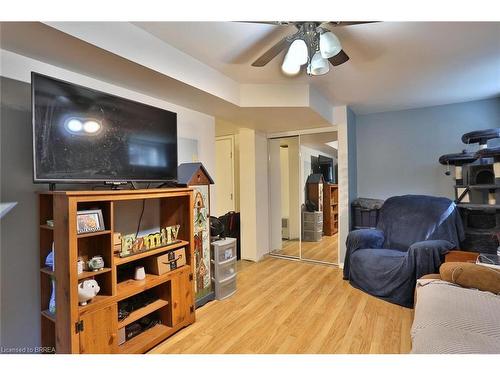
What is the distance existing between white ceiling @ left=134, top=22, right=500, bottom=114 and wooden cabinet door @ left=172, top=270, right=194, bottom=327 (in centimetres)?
167

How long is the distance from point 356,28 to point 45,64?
191 centimetres

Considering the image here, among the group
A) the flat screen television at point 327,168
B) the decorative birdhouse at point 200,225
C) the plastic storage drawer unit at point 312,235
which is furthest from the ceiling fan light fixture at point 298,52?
the plastic storage drawer unit at point 312,235

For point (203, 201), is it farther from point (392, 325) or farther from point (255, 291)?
point (392, 325)

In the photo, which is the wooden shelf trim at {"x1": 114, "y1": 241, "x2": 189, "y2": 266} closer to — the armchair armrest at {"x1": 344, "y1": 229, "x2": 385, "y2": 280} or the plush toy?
the plush toy

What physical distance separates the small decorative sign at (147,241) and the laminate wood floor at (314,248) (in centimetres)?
218

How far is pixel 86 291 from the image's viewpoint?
1.37 meters

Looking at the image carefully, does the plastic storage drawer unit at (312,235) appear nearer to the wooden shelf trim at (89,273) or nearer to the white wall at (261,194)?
the white wall at (261,194)

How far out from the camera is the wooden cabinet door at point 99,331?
53.0 inches

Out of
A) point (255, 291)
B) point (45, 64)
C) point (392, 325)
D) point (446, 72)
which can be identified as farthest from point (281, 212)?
point (45, 64)

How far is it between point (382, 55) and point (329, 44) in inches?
31.0

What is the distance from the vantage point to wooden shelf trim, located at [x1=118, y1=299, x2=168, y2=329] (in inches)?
62.7

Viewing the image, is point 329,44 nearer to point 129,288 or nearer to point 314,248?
point 129,288

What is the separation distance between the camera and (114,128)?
1591mm

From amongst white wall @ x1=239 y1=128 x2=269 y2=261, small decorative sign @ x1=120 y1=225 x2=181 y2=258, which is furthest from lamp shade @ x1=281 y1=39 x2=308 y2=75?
white wall @ x1=239 y1=128 x2=269 y2=261
